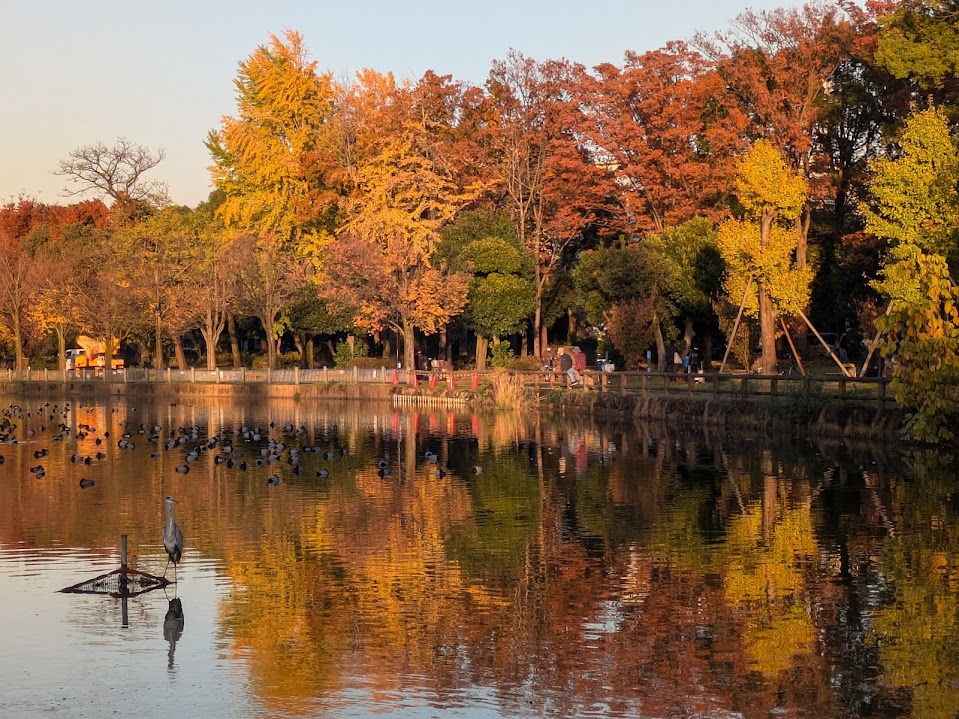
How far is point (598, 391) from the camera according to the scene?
50562 mm

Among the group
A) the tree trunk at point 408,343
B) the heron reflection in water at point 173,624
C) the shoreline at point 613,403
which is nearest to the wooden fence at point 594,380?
the shoreline at point 613,403

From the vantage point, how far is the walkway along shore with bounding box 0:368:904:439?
37.9m

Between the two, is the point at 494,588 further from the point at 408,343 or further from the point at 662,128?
the point at 662,128

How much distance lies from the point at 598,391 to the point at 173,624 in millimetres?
36293

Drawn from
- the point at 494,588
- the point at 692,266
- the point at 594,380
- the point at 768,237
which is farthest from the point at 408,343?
the point at 494,588

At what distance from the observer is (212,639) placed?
48.1 feet

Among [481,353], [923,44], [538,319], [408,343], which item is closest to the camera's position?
[923,44]

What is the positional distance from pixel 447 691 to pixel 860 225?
56.1 metres

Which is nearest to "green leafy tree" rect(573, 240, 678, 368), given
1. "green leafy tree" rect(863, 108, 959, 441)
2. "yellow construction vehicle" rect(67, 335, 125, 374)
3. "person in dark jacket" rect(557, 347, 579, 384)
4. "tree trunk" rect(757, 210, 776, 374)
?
"person in dark jacket" rect(557, 347, 579, 384)

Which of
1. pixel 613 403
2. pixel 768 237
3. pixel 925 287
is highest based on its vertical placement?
pixel 768 237

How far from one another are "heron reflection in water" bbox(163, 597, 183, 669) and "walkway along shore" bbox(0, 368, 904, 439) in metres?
24.6

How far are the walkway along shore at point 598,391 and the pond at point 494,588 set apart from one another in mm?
4254

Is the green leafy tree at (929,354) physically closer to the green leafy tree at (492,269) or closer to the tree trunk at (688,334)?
the tree trunk at (688,334)

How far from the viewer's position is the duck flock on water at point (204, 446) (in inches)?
1256
